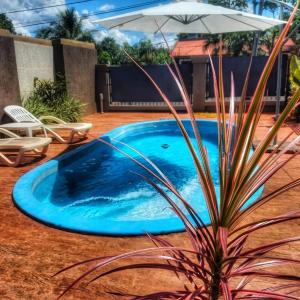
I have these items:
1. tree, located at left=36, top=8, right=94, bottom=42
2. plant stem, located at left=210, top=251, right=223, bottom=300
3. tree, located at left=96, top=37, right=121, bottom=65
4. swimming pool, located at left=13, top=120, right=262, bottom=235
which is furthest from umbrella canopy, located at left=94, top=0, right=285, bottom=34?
tree, located at left=96, top=37, right=121, bottom=65

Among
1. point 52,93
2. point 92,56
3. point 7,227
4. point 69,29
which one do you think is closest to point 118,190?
point 7,227

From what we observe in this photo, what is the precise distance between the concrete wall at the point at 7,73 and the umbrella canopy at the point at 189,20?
222 centimetres

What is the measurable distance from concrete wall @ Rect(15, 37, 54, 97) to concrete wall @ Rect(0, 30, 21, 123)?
1.07 meters

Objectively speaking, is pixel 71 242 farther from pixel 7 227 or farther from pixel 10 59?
pixel 10 59

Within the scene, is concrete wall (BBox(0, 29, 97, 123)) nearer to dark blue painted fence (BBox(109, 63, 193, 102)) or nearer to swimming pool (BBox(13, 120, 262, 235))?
dark blue painted fence (BBox(109, 63, 193, 102))

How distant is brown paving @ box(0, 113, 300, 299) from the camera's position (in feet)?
7.51

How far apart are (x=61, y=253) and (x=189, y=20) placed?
6722 millimetres

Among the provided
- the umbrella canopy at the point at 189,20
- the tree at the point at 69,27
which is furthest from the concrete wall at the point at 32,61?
the tree at the point at 69,27

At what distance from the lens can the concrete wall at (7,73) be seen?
23.5ft

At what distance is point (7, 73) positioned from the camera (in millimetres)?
7289

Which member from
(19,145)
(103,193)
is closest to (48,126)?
(19,145)

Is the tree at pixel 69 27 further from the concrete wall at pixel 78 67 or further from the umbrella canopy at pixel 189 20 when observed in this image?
the umbrella canopy at pixel 189 20

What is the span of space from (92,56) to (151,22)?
5.24 m

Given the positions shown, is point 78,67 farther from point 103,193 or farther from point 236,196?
point 236,196
